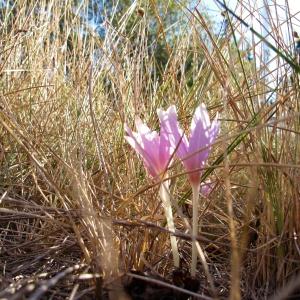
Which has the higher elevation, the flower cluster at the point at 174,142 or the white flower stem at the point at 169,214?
the flower cluster at the point at 174,142

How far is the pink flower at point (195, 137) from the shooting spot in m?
0.74

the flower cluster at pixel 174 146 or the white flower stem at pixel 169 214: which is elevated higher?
the flower cluster at pixel 174 146

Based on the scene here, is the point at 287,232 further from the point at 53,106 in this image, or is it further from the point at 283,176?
the point at 53,106

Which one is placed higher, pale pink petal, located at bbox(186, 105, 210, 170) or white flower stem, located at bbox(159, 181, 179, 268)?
pale pink petal, located at bbox(186, 105, 210, 170)

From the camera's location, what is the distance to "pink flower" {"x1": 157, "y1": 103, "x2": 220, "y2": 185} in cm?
74

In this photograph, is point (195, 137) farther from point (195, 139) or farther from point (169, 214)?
point (169, 214)

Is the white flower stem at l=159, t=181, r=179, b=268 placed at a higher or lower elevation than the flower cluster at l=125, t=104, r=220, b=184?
lower

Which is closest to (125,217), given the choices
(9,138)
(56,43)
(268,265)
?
(268,265)

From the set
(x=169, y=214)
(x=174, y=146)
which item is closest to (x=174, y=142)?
(x=174, y=146)

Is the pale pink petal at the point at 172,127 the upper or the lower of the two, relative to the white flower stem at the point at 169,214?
upper

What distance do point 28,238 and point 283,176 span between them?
581 mm

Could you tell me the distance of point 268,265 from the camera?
77 cm

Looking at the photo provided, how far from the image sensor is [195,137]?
745 mm

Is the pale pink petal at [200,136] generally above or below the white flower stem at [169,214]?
above
